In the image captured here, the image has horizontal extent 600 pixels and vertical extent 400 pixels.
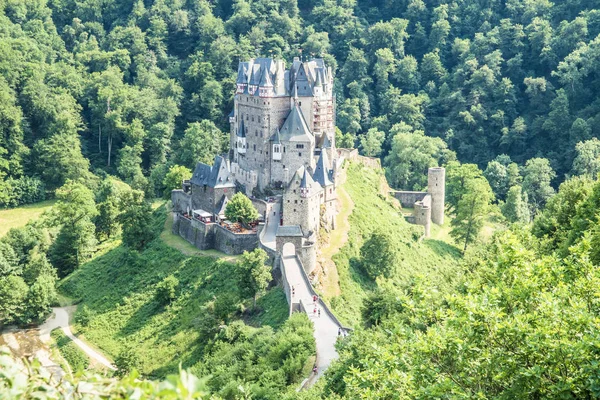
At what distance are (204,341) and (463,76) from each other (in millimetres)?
68878

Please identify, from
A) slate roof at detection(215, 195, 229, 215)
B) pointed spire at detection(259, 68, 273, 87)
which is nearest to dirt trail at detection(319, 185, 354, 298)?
slate roof at detection(215, 195, 229, 215)

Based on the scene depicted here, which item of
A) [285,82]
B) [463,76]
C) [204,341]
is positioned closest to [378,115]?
[463,76]

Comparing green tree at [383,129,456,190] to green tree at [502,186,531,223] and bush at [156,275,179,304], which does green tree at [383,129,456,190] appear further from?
bush at [156,275,179,304]

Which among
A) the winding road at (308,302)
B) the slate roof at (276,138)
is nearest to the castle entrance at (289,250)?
the winding road at (308,302)

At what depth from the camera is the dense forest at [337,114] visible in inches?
2484

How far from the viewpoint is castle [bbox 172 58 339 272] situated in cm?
6231

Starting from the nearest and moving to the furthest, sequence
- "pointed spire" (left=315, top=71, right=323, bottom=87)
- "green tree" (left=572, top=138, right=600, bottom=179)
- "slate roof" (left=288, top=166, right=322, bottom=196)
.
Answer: "slate roof" (left=288, top=166, right=322, bottom=196)
"pointed spire" (left=315, top=71, right=323, bottom=87)
"green tree" (left=572, top=138, right=600, bottom=179)

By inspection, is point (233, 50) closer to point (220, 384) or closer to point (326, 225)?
point (326, 225)

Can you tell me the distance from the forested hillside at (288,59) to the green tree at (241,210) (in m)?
28.4

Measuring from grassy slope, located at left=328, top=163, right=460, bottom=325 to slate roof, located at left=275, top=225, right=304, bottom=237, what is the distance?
5385 mm

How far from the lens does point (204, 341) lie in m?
55.4

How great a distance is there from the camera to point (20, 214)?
91.1 metres

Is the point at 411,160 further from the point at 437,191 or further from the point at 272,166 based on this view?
the point at 272,166

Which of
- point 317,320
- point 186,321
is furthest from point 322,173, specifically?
point 186,321
